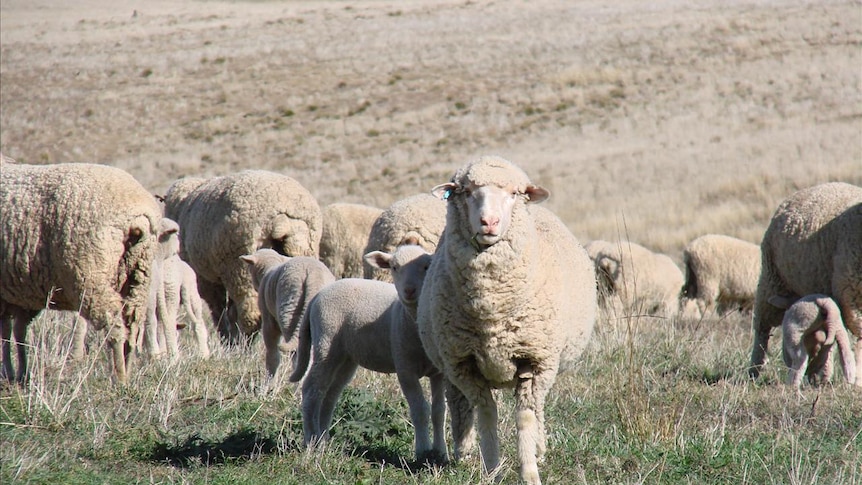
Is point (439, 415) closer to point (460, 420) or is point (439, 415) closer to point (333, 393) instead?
point (460, 420)

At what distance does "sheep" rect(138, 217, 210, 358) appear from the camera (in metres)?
9.32

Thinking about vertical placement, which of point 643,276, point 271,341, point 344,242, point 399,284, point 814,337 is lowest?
point 643,276

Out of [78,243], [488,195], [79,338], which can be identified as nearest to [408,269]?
[488,195]

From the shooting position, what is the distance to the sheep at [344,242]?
43.4ft

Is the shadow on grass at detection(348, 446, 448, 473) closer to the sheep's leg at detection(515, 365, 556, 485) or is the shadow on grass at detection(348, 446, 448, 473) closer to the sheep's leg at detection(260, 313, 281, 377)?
the sheep's leg at detection(515, 365, 556, 485)

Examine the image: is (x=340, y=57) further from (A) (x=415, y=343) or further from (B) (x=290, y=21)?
(A) (x=415, y=343)

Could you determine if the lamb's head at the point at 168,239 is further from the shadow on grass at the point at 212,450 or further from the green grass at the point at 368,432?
the shadow on grass at the point at 212,450

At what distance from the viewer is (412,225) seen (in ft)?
30.1

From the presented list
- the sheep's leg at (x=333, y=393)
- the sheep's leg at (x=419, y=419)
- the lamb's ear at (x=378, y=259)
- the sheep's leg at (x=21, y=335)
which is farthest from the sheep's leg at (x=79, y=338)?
the sheep's leg at (x=419, y=419)

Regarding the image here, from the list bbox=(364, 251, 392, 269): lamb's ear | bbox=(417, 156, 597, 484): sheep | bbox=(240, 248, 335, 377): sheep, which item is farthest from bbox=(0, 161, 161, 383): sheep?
bbox=(417, 156, 597, 484): sheep

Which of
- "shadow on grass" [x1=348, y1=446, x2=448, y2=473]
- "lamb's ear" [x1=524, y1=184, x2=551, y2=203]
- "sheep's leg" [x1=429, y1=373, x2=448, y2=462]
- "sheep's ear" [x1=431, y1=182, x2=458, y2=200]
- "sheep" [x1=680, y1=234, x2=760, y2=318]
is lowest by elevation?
"sheep" [x1=680, y1=234, x2=760, y2=318]

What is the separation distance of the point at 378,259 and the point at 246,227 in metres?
4.26

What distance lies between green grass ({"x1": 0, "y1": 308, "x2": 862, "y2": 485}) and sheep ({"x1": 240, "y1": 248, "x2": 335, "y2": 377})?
1.03 feet

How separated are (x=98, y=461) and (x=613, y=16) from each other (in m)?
49.3
